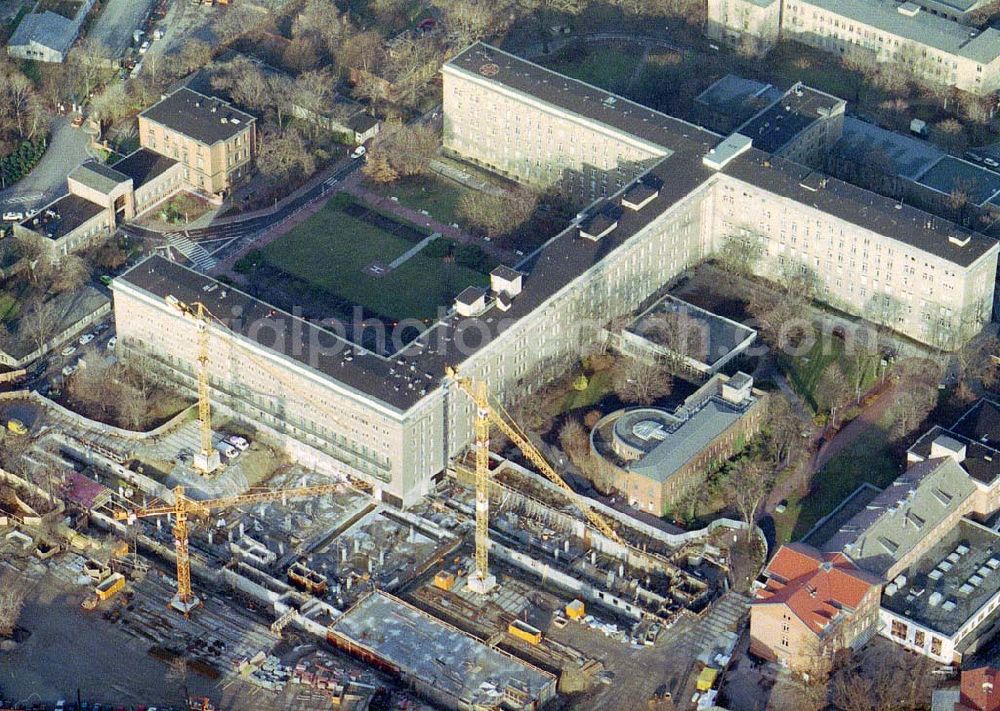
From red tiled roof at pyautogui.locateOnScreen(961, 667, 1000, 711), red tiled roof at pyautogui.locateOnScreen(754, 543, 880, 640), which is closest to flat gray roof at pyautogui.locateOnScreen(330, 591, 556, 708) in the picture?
red tiled roof at pyautogui.locateOnScreen(754, 543, 880, 640)

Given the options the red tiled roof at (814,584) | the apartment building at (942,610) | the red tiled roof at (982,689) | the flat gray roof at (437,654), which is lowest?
the flat gray roof at (437,654)

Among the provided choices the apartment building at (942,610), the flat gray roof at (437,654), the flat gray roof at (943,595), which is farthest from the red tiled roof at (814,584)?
the flat gray roof at (437,654)

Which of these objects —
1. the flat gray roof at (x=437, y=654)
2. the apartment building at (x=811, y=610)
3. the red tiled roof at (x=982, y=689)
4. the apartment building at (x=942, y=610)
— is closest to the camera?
the red tiled roof at (x=982, y=689)

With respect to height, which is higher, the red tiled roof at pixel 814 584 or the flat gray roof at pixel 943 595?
the red tiled roof at pixel 814 584

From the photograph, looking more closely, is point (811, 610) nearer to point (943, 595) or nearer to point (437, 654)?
point (943, 595)

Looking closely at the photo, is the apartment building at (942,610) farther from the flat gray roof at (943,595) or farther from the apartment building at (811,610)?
the apartment building at (811,610)

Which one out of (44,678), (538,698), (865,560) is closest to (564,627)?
(538,698)

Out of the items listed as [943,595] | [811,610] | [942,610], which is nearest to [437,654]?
[811,610]
